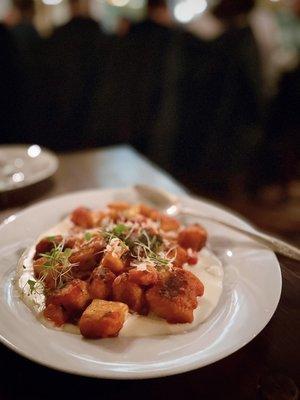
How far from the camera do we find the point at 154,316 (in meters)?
0.85

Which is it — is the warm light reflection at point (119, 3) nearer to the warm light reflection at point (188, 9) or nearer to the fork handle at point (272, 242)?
the warm light reflection at point (188, 9)

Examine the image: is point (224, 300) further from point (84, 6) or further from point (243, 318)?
point (84, 6)

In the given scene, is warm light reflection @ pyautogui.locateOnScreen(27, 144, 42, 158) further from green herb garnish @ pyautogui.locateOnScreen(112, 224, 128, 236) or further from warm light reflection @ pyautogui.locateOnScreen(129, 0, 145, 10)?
warm light reflection @ pyautogui.locateOnScreen(129, 0, 145, 10)

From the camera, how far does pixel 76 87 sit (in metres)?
3.26

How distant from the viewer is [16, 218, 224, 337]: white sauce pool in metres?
0.82

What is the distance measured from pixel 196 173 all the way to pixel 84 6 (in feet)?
4.79

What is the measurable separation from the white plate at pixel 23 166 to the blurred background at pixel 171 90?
1.54m

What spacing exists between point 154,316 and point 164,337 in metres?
0.05

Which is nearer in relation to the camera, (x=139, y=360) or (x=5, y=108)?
(x=139, y=360)

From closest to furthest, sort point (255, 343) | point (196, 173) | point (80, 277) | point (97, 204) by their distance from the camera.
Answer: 1. point (255, 343)
2. point (80, 277)
3. point (97, 204)
4. point (196, 173)

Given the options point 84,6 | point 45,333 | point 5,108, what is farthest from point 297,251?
point 84,6

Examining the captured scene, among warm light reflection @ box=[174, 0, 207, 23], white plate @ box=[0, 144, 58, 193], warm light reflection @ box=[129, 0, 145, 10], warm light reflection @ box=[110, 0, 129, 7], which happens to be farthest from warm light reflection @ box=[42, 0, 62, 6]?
white plate @ box=[0, 144, 58, 193]

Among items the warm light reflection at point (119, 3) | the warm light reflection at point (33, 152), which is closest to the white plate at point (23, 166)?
the warm light reflection at point (33, 152)

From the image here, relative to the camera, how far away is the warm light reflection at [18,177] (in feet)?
5.01
